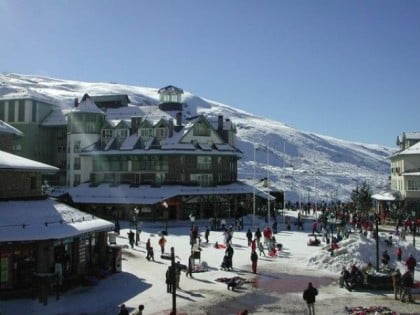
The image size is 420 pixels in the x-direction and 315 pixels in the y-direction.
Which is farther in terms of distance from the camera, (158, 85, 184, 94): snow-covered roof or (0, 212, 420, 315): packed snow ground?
(158, 85, 184, 94): snow-covered roof

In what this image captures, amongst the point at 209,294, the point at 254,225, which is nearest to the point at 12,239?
the point at 209,294

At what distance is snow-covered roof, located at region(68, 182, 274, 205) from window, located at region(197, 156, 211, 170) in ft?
9.54

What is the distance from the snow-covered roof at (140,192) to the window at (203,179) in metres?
1.54

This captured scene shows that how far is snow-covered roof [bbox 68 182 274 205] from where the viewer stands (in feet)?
194

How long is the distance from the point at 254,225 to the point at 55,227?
33.0 metres

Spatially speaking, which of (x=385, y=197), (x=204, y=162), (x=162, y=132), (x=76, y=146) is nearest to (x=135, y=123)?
(x=162, y=132)

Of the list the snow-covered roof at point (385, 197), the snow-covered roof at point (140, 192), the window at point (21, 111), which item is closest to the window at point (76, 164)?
the snow-covered roof at point (140, 192)

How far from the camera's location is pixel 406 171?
66125mm

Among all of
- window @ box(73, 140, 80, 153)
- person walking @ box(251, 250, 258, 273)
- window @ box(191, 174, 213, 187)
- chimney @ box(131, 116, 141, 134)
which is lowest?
person walking @ box(251, 250, 258, 273)

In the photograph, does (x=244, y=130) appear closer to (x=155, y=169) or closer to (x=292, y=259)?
(x=155, y=169)

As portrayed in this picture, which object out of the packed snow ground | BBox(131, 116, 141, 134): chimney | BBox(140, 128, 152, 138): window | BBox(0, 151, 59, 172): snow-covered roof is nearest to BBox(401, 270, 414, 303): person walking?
the packed snow ground

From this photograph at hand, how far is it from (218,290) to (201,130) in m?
41.8

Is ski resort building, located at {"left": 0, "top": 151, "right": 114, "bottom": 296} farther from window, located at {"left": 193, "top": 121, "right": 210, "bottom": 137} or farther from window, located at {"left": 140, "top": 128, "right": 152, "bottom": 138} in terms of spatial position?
window, located at {"left": 140, "top": 128, "right": 152, "bottom": 138}

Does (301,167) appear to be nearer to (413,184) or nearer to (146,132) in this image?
(413,184)
